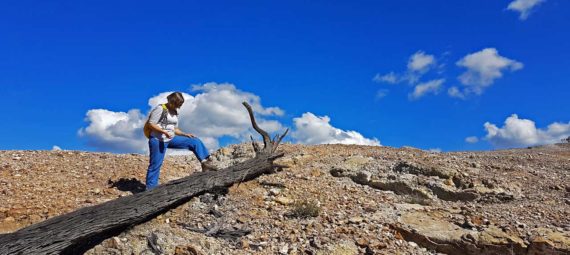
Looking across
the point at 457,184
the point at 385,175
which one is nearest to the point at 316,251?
the point at 385,175

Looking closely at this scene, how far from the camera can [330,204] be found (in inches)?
304

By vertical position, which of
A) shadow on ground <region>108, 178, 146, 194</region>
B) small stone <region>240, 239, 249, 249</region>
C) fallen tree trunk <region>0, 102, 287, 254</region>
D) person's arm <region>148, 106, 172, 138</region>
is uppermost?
person's arm <region>148, 106, 172, 138</region>

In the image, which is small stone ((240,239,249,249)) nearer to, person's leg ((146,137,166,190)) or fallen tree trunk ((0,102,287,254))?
fallen tree trunk ((0,102,287,254))

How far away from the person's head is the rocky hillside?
153 cm

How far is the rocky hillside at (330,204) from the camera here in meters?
6.52

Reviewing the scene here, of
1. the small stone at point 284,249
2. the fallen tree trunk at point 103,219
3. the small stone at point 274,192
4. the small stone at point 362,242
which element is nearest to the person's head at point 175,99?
the fallen tree trunk at point 103,219

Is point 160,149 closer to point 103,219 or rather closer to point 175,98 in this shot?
point 175,98

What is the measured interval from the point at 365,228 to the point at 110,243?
3.43m

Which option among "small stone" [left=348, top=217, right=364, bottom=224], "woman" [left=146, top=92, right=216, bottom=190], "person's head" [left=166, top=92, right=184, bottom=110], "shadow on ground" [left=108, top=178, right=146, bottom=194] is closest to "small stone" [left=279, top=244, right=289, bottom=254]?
"small stone" [left=348, top=217, right=364, bottom=224]

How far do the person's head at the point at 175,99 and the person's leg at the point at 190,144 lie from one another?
553 millimetres

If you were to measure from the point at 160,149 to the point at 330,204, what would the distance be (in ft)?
9.43

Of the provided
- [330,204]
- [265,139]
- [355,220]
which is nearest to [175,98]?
[265,139]

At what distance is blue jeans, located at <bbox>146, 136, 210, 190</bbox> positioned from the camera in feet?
25.5

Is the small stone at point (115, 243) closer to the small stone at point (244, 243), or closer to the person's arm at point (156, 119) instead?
the small stone at point (244, 243)
